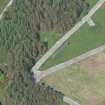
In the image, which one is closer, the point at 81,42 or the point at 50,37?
the point at 81,42


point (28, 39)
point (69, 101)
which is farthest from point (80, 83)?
point (28, 39)

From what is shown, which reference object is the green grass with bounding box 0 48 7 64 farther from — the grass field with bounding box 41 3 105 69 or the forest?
the grass field with bounding box 41 3 105 69

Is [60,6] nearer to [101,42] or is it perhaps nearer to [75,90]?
[101,42]

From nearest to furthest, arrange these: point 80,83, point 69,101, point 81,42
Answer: point 69,101
point 80,83
point 81,42

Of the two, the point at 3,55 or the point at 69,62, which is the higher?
the point at 3,55

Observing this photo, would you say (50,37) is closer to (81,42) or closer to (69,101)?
(81,42)
